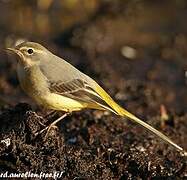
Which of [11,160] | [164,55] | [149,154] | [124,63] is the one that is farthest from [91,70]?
[11,160]

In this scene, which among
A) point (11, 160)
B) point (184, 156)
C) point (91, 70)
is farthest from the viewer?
point (91, 70)

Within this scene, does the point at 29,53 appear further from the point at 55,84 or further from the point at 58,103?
the point at 58,103

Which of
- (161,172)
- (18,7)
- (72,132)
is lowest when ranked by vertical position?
(18,7)

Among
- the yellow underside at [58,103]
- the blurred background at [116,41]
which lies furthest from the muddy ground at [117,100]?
the yellow underside at [58,103]

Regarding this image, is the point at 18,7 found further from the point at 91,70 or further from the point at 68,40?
the point at 91,70

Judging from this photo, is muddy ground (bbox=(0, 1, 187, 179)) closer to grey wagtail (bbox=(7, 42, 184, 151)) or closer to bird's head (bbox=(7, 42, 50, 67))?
grey wagtail (bbox=(7, 42, 184, 151))

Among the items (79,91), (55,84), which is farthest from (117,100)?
(55,84)
